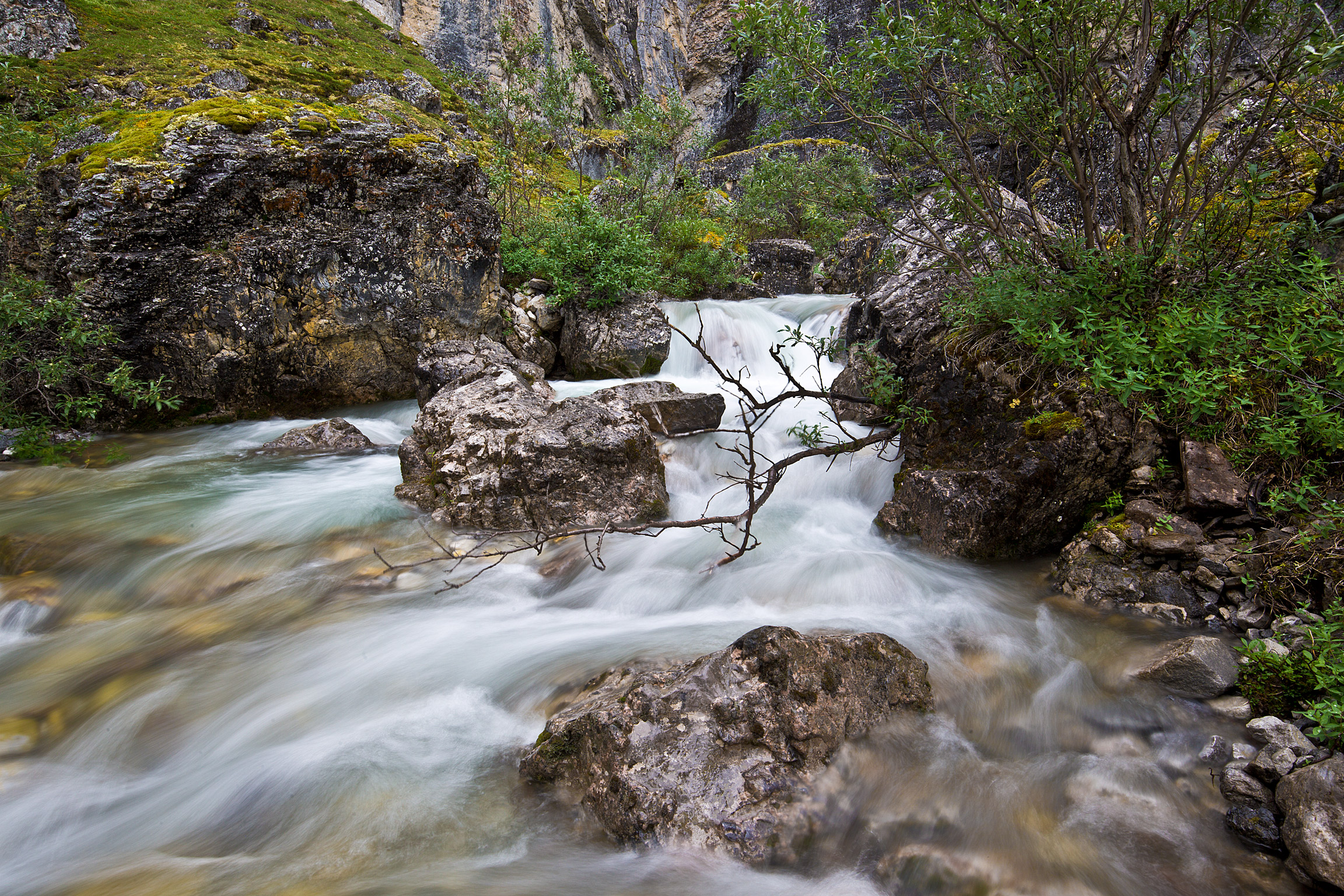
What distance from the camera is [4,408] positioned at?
6.39 meters

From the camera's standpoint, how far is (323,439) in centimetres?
721

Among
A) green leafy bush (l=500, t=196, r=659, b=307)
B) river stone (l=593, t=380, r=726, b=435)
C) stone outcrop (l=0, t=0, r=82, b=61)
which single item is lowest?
river stone (l=593, t=380, r=726, b=435)

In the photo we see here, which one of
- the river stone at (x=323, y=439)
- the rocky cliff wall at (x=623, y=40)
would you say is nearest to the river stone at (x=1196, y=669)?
the river stone at (x=323, y=439)

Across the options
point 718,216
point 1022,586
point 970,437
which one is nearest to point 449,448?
point 970,437

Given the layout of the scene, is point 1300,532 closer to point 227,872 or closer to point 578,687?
point 578,687

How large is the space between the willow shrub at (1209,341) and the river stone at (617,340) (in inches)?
232

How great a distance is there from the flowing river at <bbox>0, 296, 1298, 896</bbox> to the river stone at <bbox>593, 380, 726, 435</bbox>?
139 centimetres

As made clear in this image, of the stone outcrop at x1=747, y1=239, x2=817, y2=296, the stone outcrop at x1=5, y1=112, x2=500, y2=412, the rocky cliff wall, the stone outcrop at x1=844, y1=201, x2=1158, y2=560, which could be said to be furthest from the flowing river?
the rocky cliff wall

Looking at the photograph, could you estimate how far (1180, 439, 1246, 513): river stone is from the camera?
3.43 meters

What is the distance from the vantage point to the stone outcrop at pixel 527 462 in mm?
4938

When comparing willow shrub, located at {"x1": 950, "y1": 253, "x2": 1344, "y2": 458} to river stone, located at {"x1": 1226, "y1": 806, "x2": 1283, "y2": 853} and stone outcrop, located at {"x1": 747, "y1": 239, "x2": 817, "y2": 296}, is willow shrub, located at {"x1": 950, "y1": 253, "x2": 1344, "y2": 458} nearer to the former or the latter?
river stone, located at {"x1": 1226, "y1": 806, "x2": 1283, "y2": 853}

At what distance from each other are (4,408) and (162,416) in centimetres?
133

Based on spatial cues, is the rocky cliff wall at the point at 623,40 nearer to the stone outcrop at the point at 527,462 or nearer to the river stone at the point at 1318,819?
the stone outcrop at the point at 527,462

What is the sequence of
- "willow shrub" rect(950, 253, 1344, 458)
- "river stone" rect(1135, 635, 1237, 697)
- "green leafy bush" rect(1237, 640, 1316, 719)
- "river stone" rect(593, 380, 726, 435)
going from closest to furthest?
"green leafy bush" rect(1237, 640, 1316, 719) → "river stone" rect(1135, 635, 1237, 697) → "willow shrub" rect(950, 253, 1344, 458) → "river stone" rect(593, 380, 726, 435)
